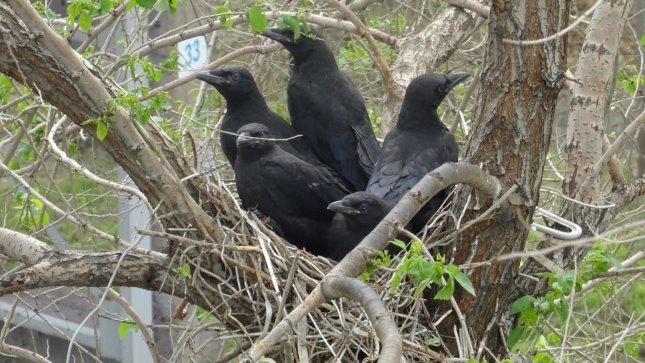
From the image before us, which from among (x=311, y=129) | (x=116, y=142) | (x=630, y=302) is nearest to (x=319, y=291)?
(x=116, y=142)

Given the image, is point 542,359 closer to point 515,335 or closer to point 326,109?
point 515,335

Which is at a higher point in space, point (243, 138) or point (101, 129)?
point (101, 129)

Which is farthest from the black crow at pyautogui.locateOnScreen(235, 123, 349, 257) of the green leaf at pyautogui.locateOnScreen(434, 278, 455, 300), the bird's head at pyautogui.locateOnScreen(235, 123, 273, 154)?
the green leaf at pyautogui.locateOnScreen(434, 278, 455, 300)

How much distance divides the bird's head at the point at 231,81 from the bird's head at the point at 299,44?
0.29m

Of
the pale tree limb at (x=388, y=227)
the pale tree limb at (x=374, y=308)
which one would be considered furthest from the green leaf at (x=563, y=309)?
the pale tree limb at (x=374, y=308)

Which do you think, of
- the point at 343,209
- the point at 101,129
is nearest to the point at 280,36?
the point at 343,209

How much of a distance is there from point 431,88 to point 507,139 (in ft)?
4.30

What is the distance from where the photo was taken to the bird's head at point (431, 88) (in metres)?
5.22

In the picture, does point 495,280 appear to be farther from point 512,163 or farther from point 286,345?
point 286,345

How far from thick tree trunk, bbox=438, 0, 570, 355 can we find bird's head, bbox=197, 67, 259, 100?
1.74 m

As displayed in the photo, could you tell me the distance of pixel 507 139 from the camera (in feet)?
13.0

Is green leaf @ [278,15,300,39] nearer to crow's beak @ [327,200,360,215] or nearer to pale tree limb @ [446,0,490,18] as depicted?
crow's beak @ [327,200,360,215]

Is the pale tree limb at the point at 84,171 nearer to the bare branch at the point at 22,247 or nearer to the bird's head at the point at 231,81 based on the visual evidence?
the bare branch at the point at 22,247

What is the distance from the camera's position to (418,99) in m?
5.21
